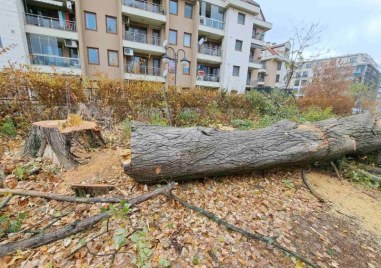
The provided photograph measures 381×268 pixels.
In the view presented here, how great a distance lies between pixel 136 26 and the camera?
1630 centimetres

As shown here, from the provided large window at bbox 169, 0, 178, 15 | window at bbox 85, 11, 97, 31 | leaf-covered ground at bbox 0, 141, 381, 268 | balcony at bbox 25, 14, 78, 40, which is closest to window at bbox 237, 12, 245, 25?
large window at bbox 169, 0, 178, 15

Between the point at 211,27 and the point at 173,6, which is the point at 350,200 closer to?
the point at 173,6

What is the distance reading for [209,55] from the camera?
1869 cm

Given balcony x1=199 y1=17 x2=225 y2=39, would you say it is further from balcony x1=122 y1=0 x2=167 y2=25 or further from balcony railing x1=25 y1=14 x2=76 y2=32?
balcony railing x1=25 y1=14 x2=76 y2=32

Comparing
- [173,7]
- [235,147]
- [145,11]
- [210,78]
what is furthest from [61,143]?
[210,78]

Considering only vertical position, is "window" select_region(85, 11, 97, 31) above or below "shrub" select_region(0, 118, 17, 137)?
above

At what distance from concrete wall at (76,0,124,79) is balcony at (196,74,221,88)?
7780 mm

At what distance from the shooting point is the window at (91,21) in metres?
13.7

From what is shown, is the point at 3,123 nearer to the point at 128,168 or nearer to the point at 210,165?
the point at 128,168

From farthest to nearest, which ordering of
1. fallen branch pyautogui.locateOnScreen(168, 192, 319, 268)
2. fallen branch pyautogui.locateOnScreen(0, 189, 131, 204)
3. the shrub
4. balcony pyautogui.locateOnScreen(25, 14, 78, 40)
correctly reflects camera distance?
balcony pyautogui.locateOnScreen(25, 14, 78, 40), the shrub, fallen branch pyautogui.locateOnScreen(0, 189, 131, 204), fallen branch pyautogui.locateOnScreen(168, 192, 319, 268)

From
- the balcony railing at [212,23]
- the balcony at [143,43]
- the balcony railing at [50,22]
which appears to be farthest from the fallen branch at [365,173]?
the balcony railing at [212,23]

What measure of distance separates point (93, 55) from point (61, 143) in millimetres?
14469

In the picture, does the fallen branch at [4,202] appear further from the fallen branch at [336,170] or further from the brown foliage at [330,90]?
the brown foliage at [330,90]

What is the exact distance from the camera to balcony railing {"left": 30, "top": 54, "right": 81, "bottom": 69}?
Answer: 1262 centimetres
